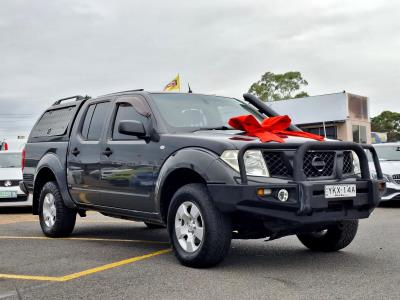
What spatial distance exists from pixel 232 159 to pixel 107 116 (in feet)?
8.22

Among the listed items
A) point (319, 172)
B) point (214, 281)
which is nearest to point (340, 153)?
point (319, 172)

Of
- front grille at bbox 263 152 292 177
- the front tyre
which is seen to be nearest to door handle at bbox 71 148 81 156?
the front tyre

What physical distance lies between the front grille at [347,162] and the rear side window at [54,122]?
392cm

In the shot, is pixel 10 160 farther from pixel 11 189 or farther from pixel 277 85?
pixel 277 85

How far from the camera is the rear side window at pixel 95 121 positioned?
7.33 m

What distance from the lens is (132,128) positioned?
6086mm

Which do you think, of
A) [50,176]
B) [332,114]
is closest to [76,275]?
[50,176]

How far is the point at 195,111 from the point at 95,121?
61.3 inches

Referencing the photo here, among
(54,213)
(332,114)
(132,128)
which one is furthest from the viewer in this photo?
(332,114)

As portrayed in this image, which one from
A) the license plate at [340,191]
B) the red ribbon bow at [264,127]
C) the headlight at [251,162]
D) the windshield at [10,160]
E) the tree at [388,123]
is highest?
the red ribbon bow at [264,127]

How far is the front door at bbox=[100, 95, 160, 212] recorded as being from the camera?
619cm

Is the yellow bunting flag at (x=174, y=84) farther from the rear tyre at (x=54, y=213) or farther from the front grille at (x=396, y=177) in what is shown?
the rear tyre at (x=54, y=213)

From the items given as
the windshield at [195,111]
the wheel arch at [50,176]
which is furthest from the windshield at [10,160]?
the windshield at [195,111]

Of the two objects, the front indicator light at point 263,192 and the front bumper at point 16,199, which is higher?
the front indicator light at point 263,192
